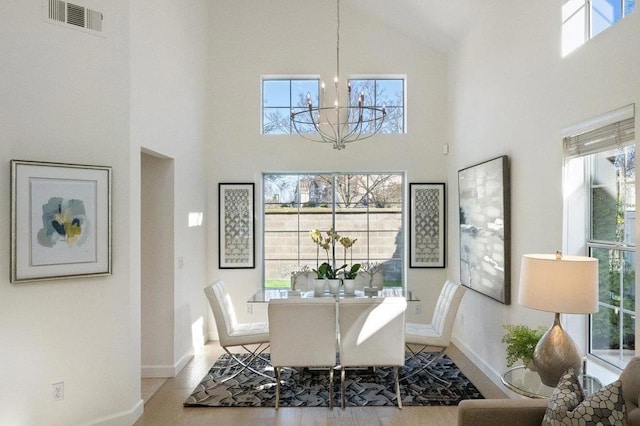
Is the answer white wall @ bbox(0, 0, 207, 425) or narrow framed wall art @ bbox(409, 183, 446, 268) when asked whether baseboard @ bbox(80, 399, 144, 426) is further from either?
A: narrow framed wall art @ bbox(409, 183, 446, 268)

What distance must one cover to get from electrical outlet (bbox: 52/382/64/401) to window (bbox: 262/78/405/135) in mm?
3840

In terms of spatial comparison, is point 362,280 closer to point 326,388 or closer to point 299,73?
point 326,388

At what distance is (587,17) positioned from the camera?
286 centimetres

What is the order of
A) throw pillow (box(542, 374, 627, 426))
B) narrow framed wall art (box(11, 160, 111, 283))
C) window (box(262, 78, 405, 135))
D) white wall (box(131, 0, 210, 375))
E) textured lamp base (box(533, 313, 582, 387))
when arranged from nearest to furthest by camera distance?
1. throw pillow (box(542, 374, 627, 426))
2. textured lamp base (box(533, 313, 582, 387))
3. narrow framed wall art (box(11, 160, 111, 283))
4. white wall (box(131, 0, 210, 375))
5. window (box(262, 78, 405, 135))

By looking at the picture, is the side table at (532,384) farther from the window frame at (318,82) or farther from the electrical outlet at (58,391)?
the window frame at (318,82)

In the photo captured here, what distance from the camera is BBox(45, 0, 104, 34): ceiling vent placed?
3.09 meters

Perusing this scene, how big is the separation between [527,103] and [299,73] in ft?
10.5

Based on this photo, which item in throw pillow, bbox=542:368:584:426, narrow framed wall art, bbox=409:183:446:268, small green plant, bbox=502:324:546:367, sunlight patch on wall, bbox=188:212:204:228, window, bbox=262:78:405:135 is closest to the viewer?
throw pillow, bbox=542:368:584:426

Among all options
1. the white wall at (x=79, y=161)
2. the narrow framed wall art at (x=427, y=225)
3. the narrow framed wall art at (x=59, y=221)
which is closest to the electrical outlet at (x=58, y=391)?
the white wall at (x=79, y=161)

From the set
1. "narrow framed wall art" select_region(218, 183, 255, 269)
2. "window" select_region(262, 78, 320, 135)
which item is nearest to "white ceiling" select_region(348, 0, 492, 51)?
"window" select_region(262, 78, 320, 135)

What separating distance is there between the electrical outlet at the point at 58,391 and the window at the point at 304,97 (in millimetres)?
3840

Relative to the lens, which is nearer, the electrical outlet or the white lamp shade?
the white lamp shade

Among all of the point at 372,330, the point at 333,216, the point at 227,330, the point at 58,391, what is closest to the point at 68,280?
the point at 58,391

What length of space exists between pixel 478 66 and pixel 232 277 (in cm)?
393
